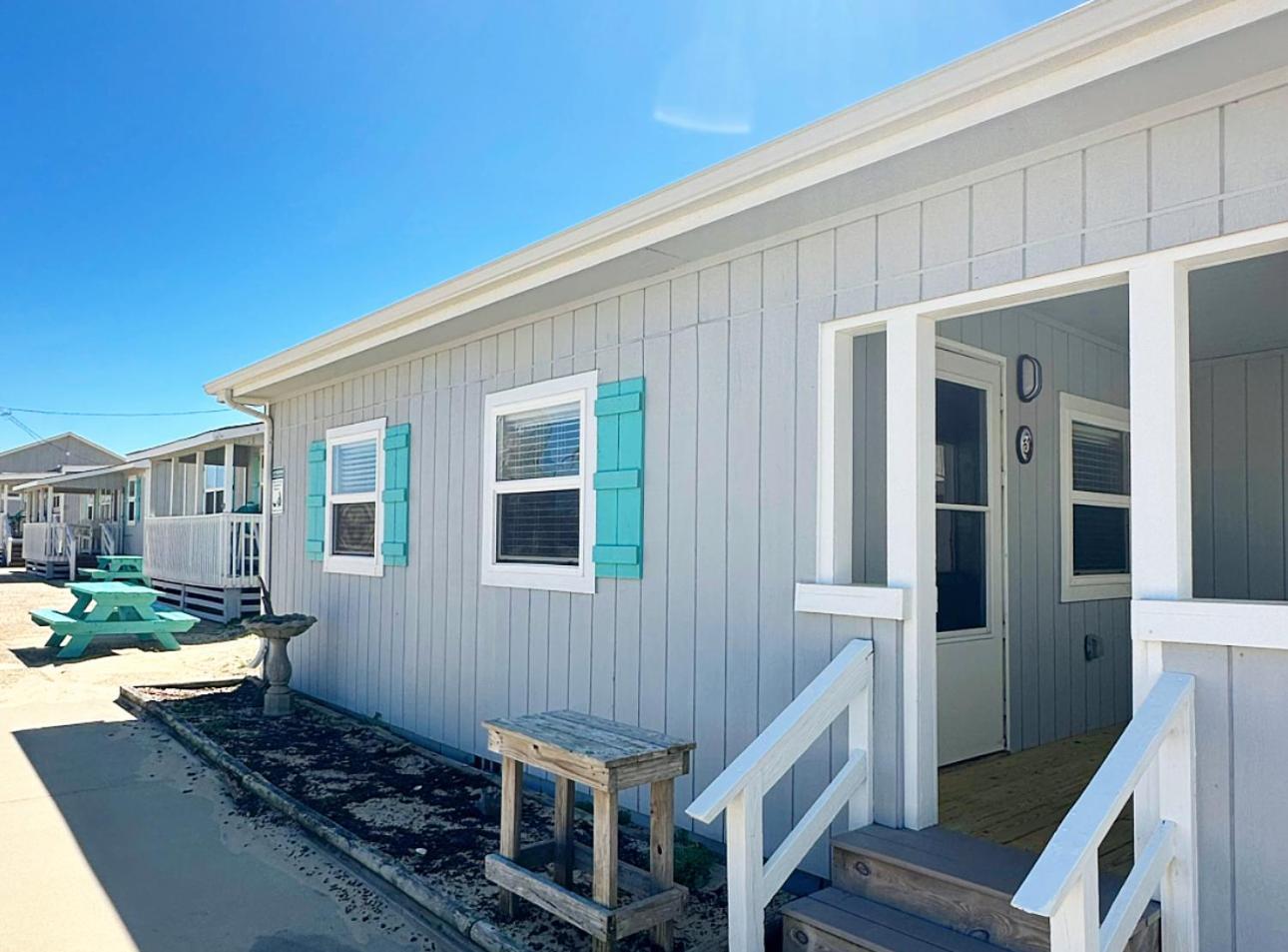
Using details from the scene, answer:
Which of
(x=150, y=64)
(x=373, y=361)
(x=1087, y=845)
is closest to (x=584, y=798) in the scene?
(x=1087, y=845)

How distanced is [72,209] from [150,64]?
7.50 m

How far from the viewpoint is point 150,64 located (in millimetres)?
9445

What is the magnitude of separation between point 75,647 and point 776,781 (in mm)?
9357

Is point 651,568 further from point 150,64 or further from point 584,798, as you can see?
point 150,64

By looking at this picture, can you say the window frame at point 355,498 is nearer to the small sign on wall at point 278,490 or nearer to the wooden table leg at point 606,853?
the small sign on wall at point 278,490

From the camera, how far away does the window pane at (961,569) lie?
4.12 metres

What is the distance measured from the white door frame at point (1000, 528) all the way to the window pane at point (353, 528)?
4.18 m

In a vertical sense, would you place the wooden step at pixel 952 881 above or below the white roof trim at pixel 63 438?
below

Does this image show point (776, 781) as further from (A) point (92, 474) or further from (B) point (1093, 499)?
(A) point (92, 474)

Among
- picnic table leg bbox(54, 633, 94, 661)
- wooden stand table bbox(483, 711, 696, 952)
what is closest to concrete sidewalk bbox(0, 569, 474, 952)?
wooden stand table bbox(483, 711, 696, 952)

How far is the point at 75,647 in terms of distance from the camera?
9344 millimetres

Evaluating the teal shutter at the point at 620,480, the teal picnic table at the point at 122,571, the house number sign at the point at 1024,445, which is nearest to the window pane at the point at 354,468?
the teal shutter at the point at 620,480

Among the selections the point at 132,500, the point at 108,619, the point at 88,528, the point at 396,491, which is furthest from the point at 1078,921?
the point at 88,528

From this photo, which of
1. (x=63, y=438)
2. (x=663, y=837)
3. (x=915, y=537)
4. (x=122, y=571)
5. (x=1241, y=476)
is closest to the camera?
(x=663, y=837)
